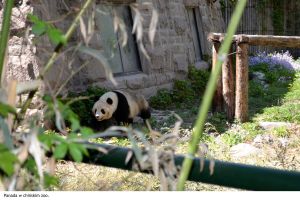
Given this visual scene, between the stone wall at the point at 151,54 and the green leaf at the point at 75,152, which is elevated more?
the green leaf at the point at 75,152

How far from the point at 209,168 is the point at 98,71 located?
20.4 feet

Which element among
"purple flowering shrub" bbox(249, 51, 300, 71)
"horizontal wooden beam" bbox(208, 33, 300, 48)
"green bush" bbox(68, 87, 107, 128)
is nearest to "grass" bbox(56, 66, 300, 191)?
"green bush" bbox(68, 87, 107, 128)

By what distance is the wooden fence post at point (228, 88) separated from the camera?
659cm

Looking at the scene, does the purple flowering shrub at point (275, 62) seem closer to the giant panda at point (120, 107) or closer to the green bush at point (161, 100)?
the green bush at point (161, 100)

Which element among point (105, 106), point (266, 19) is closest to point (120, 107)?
point (105, 106)

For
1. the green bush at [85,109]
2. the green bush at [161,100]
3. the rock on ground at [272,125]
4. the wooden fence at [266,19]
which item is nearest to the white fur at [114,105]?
the green bush at [85,109]

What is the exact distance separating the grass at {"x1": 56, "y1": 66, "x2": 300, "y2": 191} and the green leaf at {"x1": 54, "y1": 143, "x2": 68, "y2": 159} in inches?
79.2

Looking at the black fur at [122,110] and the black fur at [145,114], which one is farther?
the black fur at [145,114]

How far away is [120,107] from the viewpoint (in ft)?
21.9

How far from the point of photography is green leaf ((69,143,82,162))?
0.80 meters

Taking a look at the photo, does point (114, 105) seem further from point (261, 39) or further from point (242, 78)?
point (261, 39)

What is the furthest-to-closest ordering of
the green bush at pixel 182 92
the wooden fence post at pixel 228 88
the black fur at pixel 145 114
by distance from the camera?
the green bush at pixel 182 92 → the black fur at pixel 145 114 → the wooden fence post at pixel 228 88

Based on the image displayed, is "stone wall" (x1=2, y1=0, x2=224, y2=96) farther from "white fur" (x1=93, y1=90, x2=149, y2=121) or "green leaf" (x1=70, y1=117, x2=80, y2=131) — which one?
"green leaf" (x1=70, y1=117, x2=80, y2=131)

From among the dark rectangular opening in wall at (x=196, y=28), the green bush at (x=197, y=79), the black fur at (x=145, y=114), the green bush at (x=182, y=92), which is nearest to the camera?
the black fur at (x=145, y=114)
